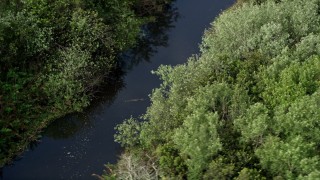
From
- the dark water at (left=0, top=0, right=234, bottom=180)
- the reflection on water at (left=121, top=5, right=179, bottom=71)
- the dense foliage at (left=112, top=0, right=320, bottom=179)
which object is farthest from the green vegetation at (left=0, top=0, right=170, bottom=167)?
the dense foliage at (left=112, top=0, right=320, bottom=179)

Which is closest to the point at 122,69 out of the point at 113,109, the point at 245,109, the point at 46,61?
the point at 113,109

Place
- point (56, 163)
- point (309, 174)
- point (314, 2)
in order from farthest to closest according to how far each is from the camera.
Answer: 1. point (314, 2)
2. point (56, 163)
3. point (309, 174)

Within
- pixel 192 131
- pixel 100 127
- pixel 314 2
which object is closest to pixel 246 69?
pixel 192 131

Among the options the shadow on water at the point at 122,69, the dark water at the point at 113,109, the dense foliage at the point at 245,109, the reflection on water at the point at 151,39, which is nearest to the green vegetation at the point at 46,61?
the shadow on water at the point at 122,69

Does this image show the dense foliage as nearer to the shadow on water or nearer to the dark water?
the dark water

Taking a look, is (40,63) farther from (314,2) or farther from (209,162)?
(314,2)

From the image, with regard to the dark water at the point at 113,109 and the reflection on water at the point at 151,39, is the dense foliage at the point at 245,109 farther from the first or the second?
the reflection on water at the point at 151,39
